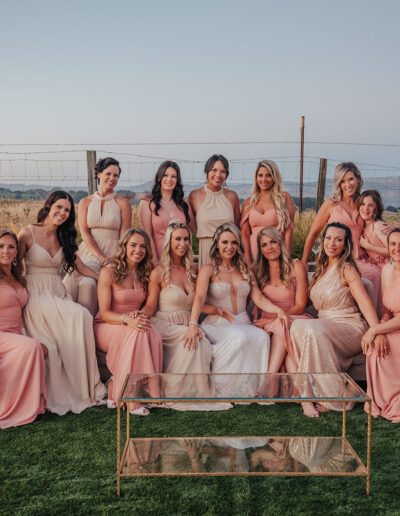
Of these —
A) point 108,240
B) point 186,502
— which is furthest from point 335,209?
point 186,502

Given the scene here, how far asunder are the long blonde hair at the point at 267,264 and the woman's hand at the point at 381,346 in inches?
37.1

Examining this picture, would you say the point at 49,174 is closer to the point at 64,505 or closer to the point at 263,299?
the point at 263,299

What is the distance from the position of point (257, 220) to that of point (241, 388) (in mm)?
2693

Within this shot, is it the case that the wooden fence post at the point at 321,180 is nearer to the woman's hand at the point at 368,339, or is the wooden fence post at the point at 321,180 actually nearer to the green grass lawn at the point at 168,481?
the woman's hand at the point at 368,339

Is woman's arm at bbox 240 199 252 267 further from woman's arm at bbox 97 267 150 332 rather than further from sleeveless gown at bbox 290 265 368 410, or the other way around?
woman's arm at bbox 97 267 150 332

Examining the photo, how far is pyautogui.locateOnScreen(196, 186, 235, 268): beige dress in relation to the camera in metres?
5.70

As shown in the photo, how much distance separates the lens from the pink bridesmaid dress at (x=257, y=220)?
18.2 ft

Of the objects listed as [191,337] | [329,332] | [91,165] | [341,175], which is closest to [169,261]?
[191,337]

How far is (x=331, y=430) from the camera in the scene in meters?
3.86

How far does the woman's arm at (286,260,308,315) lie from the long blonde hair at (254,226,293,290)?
7cm

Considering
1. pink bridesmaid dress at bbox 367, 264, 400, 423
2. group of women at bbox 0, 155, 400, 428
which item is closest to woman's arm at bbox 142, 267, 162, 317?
group of women at bbox 0, 155, 400, 428

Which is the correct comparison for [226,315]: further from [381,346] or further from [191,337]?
[381,346]

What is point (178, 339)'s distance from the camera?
4.72 meters

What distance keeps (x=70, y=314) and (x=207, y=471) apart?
2.01 m
